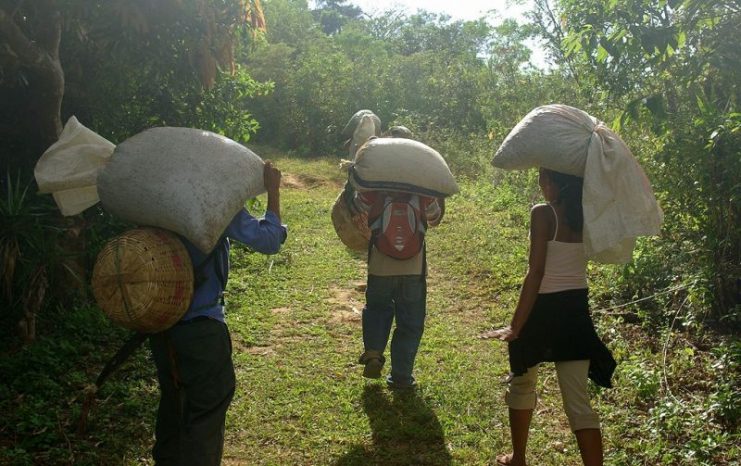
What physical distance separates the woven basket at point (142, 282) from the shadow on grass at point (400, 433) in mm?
1639

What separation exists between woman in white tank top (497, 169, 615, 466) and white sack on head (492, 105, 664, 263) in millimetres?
113

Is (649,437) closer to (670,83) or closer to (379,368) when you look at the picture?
(379,368)

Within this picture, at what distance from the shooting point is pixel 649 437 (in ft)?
13.2

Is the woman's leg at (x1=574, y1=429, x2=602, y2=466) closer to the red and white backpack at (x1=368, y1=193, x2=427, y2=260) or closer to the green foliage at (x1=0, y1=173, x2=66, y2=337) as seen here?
the red and white backpack at (x1=368, y1=193, x2=427, y2=260)

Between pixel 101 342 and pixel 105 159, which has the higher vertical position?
pixel 105 159

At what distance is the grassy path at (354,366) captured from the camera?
409 cm

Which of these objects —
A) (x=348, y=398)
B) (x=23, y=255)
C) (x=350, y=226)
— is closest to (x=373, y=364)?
(x=348, y=398)

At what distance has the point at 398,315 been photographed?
4.64 metres

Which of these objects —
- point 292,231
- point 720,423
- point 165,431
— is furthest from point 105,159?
A: point 292,231

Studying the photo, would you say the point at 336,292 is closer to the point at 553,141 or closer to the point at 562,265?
the point at 562,265

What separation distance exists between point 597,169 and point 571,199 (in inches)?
8.0

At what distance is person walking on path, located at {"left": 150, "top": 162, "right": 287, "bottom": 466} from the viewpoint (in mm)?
2918

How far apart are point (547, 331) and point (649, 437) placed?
127 centimetres

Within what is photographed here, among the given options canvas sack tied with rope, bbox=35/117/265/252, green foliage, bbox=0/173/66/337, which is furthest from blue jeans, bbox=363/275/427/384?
green foliage, bbox=0/173/66/337
